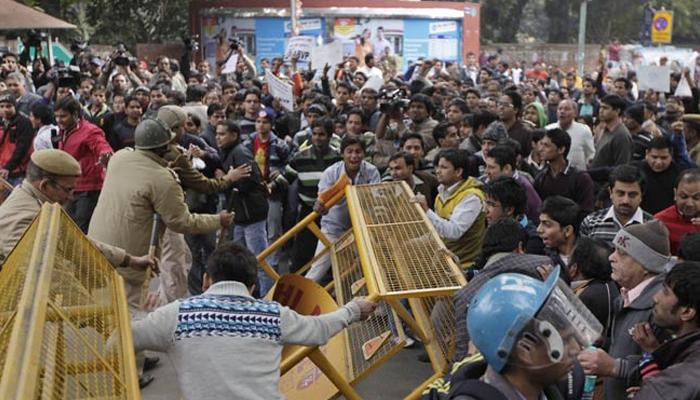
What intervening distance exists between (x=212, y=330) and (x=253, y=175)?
4.12 m

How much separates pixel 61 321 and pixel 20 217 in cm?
218

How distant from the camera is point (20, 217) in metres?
4.70

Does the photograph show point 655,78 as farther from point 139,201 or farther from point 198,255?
point 139,201

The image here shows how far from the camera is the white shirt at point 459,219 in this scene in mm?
5930

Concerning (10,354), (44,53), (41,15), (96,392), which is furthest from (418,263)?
(44,53)

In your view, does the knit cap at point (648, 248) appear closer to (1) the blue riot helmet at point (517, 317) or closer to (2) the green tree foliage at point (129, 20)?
(1) the blue riot helmet at point (517, 317)

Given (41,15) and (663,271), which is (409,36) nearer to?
(41,15)

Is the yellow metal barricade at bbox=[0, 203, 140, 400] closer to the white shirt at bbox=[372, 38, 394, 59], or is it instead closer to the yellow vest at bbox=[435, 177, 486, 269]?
the yellow vest at bbox=[435, 177, 486, 269]

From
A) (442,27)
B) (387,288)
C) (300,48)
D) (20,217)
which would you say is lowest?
(387,288)

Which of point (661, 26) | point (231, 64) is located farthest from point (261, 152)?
point (661, 26)

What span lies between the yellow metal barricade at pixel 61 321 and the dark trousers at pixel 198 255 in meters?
3.82

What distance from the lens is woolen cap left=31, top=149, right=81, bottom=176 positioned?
192 inches

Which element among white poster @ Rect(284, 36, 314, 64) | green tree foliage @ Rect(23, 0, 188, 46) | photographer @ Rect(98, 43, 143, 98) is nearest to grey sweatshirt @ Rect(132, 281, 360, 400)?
photographer @ Rect(98, 43, 143, 98)

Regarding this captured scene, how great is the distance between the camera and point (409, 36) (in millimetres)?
26469
